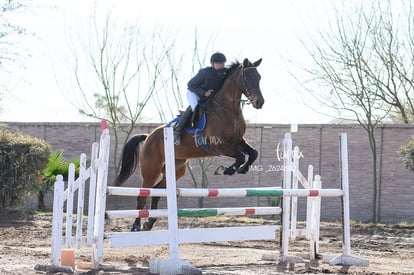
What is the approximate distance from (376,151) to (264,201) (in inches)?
116

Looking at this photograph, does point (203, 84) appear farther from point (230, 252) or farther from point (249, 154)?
point (230, 252)

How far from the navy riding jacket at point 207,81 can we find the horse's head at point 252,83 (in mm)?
538

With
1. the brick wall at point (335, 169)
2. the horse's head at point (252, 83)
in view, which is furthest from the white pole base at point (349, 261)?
the brick wall at point (335, 169)

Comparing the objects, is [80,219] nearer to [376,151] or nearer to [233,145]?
[233,145]

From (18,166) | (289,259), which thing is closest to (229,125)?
(289,259)

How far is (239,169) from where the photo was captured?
33.8 ft

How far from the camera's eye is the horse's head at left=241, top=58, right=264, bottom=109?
10.1 meters

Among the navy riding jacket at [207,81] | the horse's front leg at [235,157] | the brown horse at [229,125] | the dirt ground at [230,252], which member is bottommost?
the dirt ground at [230,252]

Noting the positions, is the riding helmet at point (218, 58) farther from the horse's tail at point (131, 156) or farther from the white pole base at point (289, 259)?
the white pole base at point (289, 259)

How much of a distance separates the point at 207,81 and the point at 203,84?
3.5 inches

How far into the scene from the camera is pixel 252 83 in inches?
405

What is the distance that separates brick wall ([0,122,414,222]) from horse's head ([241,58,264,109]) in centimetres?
910

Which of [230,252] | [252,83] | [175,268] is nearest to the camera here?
[175,268]

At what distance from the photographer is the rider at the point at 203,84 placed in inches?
428
